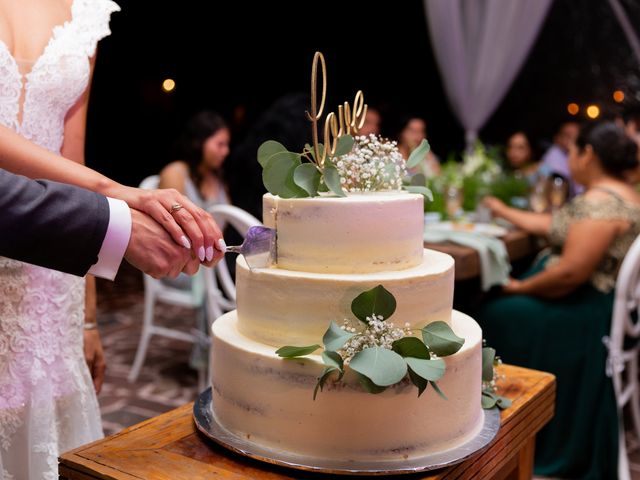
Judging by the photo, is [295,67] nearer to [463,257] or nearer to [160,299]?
[160,299]

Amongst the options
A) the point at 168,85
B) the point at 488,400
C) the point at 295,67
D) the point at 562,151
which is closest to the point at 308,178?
the point at 488,400

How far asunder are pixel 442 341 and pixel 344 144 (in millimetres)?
463

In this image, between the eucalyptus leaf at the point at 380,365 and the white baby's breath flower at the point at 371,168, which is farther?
the white baby's breath flower at the point at 371,168

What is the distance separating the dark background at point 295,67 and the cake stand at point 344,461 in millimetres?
7647

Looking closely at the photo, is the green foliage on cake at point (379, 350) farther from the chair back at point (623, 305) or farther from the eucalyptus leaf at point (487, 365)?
the chair back at point (623, 305)

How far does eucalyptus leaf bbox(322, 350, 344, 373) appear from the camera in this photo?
49.8 inches

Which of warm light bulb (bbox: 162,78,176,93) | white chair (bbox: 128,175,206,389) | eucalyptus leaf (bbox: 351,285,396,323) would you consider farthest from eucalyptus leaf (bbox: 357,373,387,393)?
warm light bulb (bbox: 162,78,176,93)

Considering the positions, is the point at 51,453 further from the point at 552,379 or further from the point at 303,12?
the point at 303,12

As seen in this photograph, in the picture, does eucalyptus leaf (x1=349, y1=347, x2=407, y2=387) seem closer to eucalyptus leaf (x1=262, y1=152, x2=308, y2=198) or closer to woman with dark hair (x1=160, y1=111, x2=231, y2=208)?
eucalyptus leaf (x1=262, y1=152, x2=308, y2=198)

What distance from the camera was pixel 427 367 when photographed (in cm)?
129

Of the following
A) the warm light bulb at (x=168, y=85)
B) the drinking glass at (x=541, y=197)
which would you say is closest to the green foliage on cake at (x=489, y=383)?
the drinking glass at (x=541, y=197)

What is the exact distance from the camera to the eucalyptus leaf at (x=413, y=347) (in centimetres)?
130

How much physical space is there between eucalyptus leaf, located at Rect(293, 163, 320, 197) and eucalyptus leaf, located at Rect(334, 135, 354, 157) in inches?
4.2

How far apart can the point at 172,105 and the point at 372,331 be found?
8.89 m
